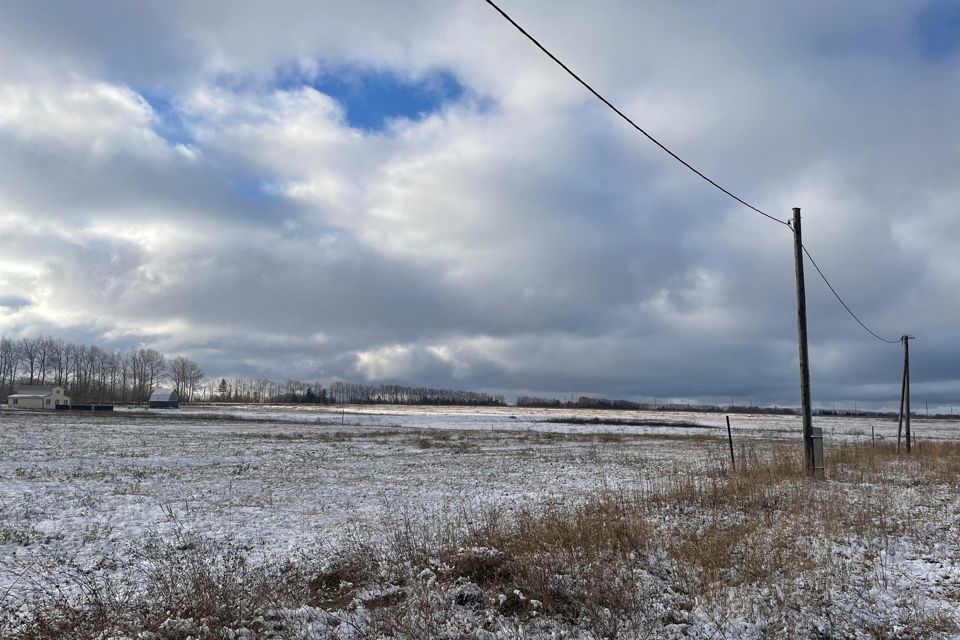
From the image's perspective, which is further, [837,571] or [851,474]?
[851,474]

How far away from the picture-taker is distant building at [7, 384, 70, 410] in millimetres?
119875

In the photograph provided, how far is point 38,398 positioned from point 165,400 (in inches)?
889

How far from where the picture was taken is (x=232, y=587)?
7.25 meters

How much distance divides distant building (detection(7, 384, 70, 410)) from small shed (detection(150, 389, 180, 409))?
50.8 ft

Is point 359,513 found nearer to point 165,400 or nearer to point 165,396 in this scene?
point 165,400

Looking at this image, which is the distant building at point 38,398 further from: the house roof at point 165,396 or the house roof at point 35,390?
the house roof at point 165,396

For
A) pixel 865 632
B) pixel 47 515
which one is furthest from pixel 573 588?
pixel 47 515

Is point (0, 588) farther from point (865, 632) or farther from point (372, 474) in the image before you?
point (372, 474)

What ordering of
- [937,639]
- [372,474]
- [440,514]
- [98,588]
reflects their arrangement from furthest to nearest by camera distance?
[372,474] < [440,514] < [98,588] < [937,639]

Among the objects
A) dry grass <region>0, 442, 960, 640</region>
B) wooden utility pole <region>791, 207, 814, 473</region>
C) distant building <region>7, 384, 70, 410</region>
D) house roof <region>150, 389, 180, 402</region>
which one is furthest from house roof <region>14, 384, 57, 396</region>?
wooden utility pole <region>791, 207, 814, 473</region>

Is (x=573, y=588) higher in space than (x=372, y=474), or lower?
higher

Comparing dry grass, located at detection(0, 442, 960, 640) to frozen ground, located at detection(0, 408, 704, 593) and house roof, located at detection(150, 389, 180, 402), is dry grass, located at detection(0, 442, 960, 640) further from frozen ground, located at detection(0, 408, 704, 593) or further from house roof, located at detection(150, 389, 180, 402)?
house roof, located at detection(150, 389, 180, 402)

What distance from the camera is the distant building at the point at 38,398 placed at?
393ft

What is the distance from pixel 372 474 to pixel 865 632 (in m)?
16.6
